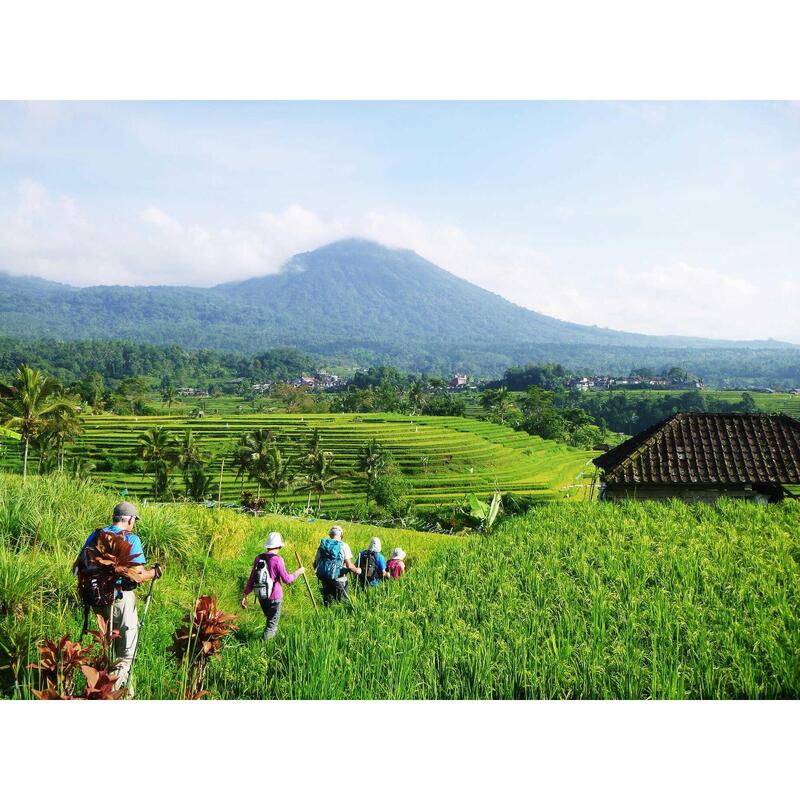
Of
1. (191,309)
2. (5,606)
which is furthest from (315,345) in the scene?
(5,606)

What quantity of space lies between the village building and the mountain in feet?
3.20

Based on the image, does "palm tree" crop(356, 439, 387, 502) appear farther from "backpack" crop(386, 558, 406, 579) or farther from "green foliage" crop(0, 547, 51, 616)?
"green foliage" crop(0, 547, 51, 616)

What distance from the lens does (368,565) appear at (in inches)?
146

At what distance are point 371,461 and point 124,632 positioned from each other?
127 inches

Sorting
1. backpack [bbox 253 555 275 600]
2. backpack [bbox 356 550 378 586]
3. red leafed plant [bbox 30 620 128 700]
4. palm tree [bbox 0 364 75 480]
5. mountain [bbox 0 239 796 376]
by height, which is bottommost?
red leafed plant [bbox 30 620 128 700]

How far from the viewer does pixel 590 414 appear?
6.09 m

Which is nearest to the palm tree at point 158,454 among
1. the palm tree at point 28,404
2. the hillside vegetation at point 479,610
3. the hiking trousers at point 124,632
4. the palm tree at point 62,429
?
the palm tree at point 62,429

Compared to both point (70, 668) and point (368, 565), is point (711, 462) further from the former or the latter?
point (70, 668)

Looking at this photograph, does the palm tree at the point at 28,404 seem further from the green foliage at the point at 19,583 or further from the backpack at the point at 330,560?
the backpack at the point at 330,560

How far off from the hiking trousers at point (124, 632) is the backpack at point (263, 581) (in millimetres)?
589

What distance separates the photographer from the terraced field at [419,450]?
218 inches

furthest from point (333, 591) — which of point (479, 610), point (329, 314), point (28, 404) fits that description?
point (329, 314)

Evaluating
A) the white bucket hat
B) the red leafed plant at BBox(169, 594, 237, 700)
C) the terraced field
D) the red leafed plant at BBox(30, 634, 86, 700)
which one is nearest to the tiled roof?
the terraced field

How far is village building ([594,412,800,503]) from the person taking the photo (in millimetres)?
4805
